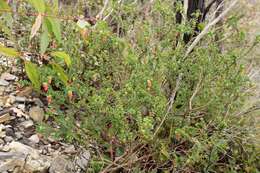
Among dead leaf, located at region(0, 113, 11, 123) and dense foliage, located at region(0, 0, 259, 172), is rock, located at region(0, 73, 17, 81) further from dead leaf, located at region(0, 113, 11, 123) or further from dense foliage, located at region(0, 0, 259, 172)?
dead leaf, located at region(0, 113, 11, 123)

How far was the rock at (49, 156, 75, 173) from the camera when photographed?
1937mm

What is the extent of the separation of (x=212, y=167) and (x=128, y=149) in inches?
23.2

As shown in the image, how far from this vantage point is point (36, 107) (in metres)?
2.24

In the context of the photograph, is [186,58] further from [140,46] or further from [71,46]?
[71,46]

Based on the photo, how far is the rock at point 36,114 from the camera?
7.18 ft

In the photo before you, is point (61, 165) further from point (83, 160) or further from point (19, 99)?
point (19, 99)

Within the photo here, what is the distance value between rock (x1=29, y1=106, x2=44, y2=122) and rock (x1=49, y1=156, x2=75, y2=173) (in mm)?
301

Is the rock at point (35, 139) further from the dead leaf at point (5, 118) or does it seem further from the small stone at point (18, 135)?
the dead leaf at point (5, 118)

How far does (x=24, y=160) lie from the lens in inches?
72.7

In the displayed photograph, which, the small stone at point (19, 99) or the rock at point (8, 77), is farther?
the rock at point (8, 77)

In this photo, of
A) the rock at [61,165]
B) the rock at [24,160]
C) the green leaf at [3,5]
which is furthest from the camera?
the rock at [61,165]

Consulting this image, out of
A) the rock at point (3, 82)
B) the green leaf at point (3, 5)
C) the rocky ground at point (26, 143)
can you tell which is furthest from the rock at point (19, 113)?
the green leaf at point (3, 5)

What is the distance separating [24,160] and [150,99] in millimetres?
662

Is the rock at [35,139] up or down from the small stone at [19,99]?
down
